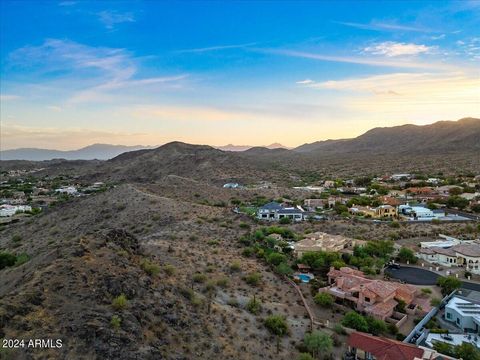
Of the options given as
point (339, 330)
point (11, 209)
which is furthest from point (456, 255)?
point (11, 209)

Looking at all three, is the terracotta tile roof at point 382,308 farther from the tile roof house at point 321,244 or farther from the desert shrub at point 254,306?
the tile roof house at point 321,244

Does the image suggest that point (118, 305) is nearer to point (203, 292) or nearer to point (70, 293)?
point (70, 293)

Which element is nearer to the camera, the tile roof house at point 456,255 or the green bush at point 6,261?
the green bush at point 6,261

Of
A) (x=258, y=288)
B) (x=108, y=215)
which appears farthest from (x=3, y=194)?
(x=258, y=288)

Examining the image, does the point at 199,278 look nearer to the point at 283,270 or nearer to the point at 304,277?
the point at 283,270

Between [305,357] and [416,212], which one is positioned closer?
[305,357]

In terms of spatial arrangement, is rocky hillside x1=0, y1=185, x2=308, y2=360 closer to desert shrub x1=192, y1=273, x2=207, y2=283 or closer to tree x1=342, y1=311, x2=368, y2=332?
desert shrub x1=192, y1=273, x2=207, y2=283

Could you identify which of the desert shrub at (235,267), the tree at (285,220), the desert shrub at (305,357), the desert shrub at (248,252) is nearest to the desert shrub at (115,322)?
the desert shrub at (305,357)
